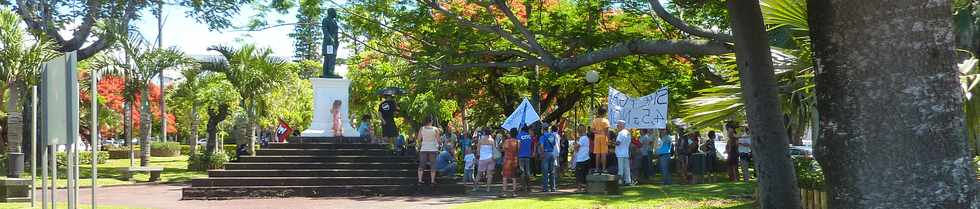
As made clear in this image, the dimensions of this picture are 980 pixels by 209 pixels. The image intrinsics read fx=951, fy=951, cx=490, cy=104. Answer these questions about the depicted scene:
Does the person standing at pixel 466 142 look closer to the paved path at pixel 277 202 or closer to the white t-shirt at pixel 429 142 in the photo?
the white t-shirt at pixel 429 142

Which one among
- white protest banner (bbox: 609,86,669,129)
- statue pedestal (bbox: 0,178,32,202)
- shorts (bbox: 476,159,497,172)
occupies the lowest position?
statue pedestal (bbox: 0,178,32,202)

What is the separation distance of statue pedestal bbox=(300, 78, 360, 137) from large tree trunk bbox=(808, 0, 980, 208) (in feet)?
52.8

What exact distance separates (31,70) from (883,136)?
22.6 metres

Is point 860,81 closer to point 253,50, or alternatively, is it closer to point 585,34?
point 585,34

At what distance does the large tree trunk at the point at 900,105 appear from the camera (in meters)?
3.76

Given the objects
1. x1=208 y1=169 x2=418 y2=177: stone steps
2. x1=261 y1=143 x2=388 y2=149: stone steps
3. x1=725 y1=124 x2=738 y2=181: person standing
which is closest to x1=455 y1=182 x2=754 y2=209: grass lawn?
x1=725 y1=124 x2=738 y2=181: person standing

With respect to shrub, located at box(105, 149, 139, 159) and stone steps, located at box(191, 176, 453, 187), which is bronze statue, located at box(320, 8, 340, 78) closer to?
stone steps, located at box(191, 176, 453, 187)

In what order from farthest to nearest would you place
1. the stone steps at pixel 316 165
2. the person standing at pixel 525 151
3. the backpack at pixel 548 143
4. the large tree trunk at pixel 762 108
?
the stone steps at pixel 316 165, the backpack at pixel 548 143, the person standing at pixel 525 151, the large tree trunk at pixel 762 108

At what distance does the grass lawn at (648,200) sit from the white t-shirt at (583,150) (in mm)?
1653

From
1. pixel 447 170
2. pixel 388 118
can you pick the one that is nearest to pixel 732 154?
pixel 447 170

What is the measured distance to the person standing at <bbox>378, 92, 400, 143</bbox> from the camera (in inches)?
754

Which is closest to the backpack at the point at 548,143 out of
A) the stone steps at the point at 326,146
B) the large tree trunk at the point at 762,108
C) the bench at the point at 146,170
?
the stone steps at the point at 326,146

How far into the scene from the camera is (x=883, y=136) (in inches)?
150

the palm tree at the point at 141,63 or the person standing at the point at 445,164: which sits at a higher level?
the palm tree at the point at 141,63
